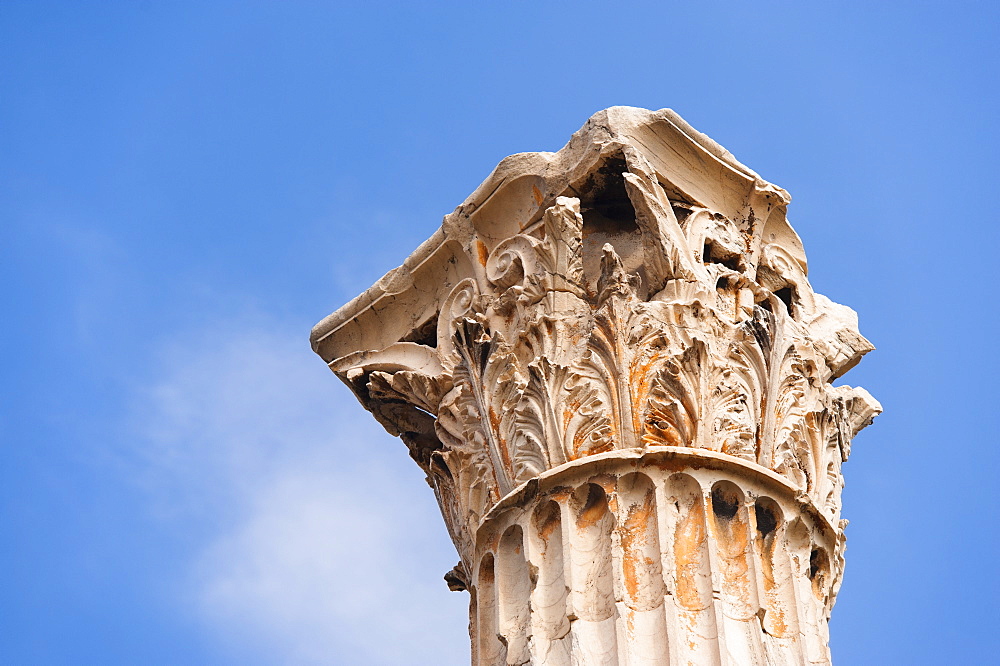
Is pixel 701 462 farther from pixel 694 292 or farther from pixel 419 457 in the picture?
pixel 419 457

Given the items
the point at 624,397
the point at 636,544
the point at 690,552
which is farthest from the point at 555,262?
the point at 690,552

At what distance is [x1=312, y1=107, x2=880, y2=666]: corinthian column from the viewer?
1025 cm

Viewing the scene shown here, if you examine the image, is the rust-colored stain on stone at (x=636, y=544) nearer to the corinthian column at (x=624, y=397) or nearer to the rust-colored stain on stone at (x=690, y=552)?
the corinthian column at (x=624, y=397)

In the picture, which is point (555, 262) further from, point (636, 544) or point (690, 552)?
point (690, 552)

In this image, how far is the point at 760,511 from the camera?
35.5ft

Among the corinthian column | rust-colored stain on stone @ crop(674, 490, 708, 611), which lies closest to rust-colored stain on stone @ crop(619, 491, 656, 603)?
the corinthian column

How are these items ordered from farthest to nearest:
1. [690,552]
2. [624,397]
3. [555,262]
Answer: [555,262] < [624,397] < [690,552]

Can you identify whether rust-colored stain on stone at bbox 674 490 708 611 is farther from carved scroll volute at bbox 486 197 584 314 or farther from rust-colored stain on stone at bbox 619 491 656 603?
carved scroll volute at bbox 486 197 584 314

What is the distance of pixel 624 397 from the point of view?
10945 mm

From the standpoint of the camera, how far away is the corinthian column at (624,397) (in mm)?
10250

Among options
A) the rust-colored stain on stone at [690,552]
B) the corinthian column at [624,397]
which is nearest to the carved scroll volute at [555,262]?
the corinthian column at [624,397]

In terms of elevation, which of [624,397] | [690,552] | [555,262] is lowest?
[690,552]

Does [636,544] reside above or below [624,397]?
below

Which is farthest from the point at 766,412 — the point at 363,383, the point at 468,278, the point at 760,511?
the point at 363,383
